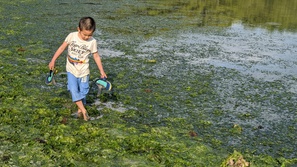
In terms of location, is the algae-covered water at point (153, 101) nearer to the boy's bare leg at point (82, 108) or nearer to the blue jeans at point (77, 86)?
Answer: the boy's bare leg at point (82, 108)

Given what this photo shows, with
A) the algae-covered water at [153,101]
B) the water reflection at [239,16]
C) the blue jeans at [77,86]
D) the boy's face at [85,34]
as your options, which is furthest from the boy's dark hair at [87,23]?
the water reflection at [239,16]

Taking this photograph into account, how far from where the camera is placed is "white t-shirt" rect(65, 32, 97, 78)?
22.0 feet

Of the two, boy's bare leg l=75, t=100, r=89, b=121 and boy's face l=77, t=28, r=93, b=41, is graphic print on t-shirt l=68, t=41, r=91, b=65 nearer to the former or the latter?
boy's face l=77, t=28, r=93, b=41

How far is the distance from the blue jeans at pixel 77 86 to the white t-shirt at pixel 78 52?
10 centimetres

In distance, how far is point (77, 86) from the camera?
6.91 meters

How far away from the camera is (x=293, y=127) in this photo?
24.9 feet

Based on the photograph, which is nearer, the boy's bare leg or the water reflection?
the boy's bare leg

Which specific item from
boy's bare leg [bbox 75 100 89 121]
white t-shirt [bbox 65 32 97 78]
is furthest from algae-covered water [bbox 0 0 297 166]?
white t-shirt [bbox 65 32 97 78]

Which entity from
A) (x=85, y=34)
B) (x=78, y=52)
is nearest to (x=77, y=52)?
(x=78, y=52)

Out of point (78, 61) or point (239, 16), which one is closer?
point (78, 61)

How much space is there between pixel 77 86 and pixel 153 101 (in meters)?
2.35

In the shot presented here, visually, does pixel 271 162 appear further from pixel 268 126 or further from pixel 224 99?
pixel 224 99

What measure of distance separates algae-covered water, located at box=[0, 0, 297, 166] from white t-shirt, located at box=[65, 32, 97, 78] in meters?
1.06

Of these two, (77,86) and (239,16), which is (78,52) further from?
(239,16)
